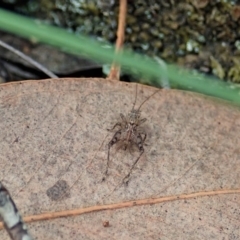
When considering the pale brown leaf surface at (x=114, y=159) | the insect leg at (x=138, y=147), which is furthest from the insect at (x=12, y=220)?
the insect leg at (x=138, y=147)

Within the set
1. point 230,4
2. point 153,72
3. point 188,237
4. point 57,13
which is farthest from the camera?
point 57,13

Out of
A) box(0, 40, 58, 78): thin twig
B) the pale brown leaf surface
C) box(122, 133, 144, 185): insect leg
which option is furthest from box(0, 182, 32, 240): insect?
box(0, 40, 58, 78): thin twig

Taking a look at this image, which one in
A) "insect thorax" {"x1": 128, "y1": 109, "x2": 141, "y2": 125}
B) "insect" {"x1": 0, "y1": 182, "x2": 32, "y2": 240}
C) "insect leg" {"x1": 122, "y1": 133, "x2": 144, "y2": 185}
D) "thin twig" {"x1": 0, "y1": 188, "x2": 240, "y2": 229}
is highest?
"insect" {"x1": 0, "y1": 182, "x2": 32, "y2": 240}

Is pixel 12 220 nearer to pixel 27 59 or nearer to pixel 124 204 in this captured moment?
pixel 124 204

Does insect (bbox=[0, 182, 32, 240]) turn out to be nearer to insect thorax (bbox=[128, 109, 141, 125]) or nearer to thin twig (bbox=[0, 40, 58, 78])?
insect thorax (bbox=[128, 109, 141, 125])

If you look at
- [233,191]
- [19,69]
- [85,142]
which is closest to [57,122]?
[85,142]

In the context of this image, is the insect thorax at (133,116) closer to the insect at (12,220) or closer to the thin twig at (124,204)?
the thin twig at (124,204)

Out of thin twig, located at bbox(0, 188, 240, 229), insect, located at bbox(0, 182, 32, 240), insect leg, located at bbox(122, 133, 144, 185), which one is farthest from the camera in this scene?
insect leg, located at bbox(122, 133, 144, 185)

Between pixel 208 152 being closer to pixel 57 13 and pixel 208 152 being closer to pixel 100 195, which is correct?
pixel 100 195

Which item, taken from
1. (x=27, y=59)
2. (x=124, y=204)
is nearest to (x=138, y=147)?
(x=124, y=204)
